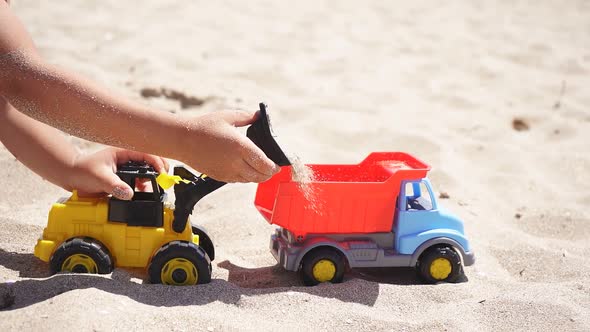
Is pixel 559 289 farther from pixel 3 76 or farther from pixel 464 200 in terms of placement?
pixel 3 76

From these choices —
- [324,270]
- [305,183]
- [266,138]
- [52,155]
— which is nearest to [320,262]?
[324,270]

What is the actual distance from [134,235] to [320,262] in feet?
2.56

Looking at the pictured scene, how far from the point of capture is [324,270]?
3.06 m

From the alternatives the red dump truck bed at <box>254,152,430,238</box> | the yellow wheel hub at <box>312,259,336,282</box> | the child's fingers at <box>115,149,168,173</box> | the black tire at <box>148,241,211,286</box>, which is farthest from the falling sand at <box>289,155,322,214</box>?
the child's fingers at <box>115,149,168,173</box>

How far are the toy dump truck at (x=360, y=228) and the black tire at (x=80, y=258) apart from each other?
0.71 meters

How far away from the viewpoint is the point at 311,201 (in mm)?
3016

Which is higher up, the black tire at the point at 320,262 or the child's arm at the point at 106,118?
the child's arm at the point at 106,118

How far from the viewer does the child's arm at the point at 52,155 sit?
3.06 meters

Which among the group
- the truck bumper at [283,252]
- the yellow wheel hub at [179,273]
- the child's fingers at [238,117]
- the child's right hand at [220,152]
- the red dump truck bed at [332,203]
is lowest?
the yellow wheel hub at [179,273]

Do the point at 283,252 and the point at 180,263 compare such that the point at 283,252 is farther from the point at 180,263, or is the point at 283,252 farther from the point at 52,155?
the point at 52,155

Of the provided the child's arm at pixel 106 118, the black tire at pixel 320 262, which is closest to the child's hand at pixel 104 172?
the child's arm at pixel 106 118

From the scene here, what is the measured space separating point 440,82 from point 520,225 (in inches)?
96.3

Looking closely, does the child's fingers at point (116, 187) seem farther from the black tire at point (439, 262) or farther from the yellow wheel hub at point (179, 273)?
the black tire at point (439, 262)

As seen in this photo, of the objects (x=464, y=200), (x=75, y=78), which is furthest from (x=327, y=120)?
(x=75, y=78)
